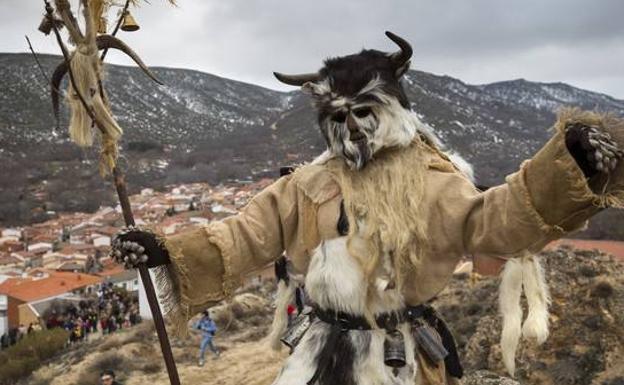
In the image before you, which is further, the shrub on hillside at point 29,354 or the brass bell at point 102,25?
the shrub on hillside at point 29,354

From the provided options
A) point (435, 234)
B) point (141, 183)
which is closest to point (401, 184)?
point (435, 234)

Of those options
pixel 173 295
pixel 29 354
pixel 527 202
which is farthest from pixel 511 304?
pixel 29 354

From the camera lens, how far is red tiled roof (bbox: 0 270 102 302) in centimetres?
3353

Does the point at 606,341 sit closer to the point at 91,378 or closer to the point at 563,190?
the point at 563,190

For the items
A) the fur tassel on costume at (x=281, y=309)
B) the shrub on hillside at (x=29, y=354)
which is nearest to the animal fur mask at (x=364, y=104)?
the fur tassel on costume at (x=281, y=309)

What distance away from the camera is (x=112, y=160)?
2.89 meters

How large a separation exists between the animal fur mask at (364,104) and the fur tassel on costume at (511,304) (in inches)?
28.6

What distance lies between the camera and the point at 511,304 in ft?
9.11

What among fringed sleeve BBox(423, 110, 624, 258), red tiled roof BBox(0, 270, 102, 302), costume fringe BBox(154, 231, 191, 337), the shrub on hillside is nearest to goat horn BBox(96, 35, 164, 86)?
costume fringe BBox(154, 231, 191, 337)

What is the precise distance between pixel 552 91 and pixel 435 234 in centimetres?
17162

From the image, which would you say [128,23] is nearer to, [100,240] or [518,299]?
[518,299]

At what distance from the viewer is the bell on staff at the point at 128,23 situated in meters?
3.06

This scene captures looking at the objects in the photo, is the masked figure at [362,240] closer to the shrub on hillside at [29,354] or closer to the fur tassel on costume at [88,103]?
the fur tassel on costume at [88,103]

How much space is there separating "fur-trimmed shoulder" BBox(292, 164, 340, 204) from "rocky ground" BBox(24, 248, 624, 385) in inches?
149
